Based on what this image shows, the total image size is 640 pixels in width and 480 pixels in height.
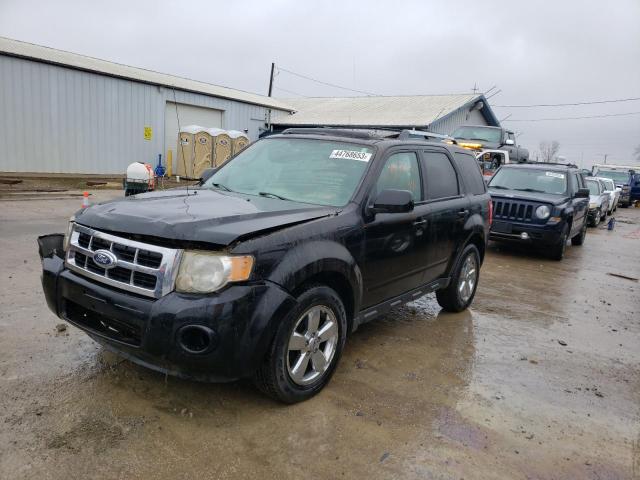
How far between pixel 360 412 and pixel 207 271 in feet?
4.71

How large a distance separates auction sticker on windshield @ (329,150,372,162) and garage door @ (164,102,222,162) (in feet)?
60.1

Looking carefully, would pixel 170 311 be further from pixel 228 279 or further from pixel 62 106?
pixel 62 106

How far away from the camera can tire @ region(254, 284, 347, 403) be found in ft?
9.91

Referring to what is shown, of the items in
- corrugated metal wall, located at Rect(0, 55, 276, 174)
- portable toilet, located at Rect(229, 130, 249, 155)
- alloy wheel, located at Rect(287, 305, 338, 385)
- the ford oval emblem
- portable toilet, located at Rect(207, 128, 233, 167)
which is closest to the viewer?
the ford oval emblem

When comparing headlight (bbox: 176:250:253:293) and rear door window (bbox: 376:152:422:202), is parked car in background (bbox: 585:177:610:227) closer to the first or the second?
rear door window (bbox: 376:152:422:202)

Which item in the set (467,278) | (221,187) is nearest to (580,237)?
(467,278)

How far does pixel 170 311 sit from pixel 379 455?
1.46 metres

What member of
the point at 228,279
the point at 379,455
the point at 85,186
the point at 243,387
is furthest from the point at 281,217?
the point at 85,186

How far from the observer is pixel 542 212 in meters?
9.38

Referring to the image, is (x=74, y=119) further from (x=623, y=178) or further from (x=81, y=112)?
(x=623, y=178)

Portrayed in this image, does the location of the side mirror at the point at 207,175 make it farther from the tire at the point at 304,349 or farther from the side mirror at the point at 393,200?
the tire at the point at 304,349

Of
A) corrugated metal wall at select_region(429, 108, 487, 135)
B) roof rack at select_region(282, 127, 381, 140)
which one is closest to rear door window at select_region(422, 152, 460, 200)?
roof rack at select_region(282, 127, 381, 140)

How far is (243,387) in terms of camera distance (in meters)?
3.45

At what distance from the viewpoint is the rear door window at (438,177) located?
15.4 ft
